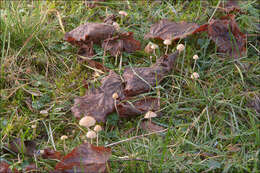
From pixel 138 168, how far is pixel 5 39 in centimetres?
184

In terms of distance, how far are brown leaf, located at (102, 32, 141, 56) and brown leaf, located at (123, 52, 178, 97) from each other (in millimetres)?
292

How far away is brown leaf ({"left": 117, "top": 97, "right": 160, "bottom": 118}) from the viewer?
7.78ft

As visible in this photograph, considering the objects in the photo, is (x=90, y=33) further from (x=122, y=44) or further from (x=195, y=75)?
(x=195, y=75)

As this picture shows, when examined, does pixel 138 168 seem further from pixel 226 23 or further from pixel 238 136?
pixel 226 23

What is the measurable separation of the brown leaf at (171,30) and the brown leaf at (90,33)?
392 millimetres

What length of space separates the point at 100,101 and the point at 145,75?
467 mm

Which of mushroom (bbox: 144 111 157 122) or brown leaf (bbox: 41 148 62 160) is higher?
mushroom (bbox: 144 111 157 122)

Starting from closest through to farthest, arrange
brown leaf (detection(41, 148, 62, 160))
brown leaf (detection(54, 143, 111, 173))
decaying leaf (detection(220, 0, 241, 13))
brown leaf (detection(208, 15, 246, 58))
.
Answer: brown leaf (detection(54, 143, 111, 173))
brown leaf (detection(41, 148, 62, 160))
brown leaf (detection(208, 15, 246, 58))
decaying leaf (detection(220, 0, 241, 13))

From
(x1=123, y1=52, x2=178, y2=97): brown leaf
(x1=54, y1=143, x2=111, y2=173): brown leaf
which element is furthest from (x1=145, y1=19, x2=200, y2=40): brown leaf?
(x1=54, y1=143, x2=111, y2=173): brown leaf

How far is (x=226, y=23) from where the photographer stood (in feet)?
9.81

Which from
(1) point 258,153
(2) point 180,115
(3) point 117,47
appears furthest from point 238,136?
(3) point 117,47

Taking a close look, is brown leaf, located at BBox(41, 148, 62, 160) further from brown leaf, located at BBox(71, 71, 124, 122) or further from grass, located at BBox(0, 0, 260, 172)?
brown leaf, located at BBox(71, 71, 124, 122)

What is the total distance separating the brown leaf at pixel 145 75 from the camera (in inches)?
98.9

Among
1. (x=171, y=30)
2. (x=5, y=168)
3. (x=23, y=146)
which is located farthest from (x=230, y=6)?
(x=5, y=168)
